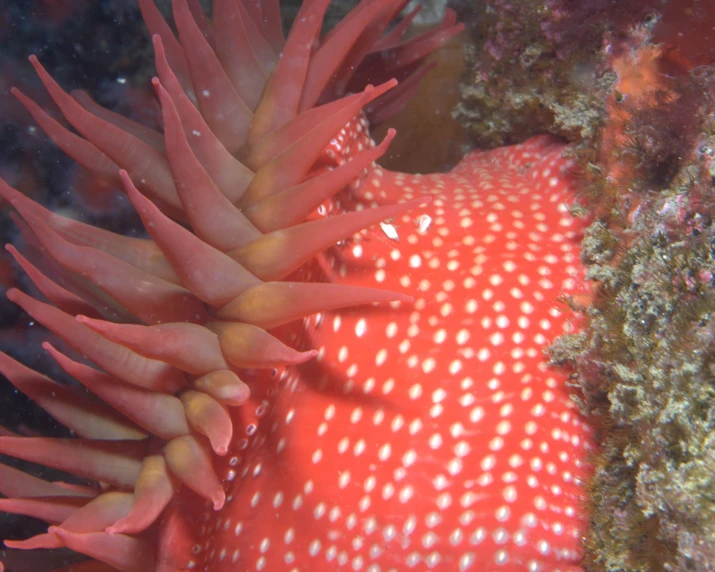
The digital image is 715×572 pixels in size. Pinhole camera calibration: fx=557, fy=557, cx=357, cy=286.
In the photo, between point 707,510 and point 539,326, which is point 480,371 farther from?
point 707,510

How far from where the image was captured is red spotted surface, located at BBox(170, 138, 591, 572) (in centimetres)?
175

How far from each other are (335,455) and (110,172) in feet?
4.71

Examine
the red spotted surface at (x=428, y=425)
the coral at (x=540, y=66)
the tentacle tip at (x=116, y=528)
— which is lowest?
the tentacle tip at (x=116, y=528)

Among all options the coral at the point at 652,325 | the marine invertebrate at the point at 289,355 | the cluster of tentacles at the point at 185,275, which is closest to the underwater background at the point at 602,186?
the coral at the point at 652,325

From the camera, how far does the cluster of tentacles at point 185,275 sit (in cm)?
179

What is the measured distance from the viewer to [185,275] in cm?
184

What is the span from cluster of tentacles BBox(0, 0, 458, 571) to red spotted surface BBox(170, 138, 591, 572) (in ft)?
0.87

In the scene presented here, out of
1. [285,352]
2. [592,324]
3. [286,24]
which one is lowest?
[285,352]

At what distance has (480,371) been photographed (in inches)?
75.7

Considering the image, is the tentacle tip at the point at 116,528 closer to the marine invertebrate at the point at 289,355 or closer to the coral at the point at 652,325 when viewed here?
the marine invertebrate at the point at 289,355

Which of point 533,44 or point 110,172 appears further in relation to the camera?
point 533,44

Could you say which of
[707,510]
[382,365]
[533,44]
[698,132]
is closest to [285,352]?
[382,365]

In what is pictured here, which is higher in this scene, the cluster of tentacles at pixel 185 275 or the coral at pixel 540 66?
the coral at pixel 540 66

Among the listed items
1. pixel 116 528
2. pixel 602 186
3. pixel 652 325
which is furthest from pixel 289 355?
pixel 602 186
